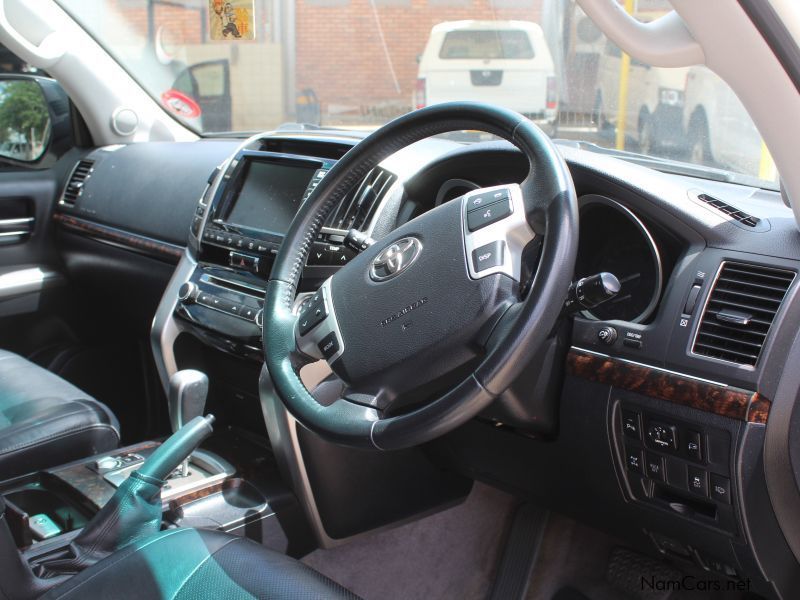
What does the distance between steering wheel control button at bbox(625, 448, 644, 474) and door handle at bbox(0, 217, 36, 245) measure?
2.27m

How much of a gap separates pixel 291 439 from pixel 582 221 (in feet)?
2.34

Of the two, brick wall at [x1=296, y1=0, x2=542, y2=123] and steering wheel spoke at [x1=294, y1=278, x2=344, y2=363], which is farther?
brick wall at [x1=296, y1=0, x2=542, y2=123]

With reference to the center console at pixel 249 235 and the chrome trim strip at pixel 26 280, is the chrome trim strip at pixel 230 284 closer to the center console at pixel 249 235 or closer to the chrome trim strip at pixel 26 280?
the center console at pixel 249 235

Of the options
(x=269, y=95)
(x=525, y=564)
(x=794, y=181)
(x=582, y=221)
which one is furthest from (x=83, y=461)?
(x=269, y=95)

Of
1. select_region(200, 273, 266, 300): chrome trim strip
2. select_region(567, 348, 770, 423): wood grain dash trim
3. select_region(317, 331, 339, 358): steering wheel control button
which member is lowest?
select_region(200, 273, 266, 300): chrome trim strip

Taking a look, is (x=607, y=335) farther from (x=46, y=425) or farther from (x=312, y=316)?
(x=46, y=425)

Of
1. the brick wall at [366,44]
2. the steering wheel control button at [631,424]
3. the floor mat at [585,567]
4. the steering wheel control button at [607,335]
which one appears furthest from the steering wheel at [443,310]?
Answer: the brick wall at [366,44]

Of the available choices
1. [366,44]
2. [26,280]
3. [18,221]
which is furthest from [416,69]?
[26,280]

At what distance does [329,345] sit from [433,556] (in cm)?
100

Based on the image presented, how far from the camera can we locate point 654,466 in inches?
56.9

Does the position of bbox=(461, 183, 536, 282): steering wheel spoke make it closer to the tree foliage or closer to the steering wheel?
the steering wheel

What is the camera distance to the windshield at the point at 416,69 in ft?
6.36

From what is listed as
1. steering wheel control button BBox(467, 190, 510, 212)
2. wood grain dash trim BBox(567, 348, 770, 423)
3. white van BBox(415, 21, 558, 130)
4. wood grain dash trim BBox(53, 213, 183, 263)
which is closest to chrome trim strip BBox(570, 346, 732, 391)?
wood grain dash trim BBox(567, 348, 770, 423)

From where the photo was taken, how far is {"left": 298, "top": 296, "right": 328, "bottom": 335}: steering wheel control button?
136 centimetres
